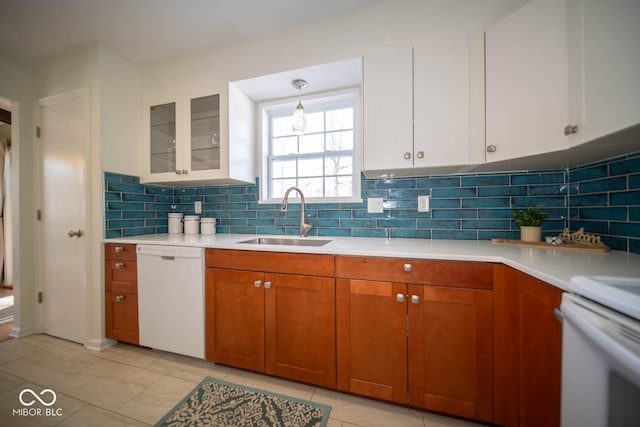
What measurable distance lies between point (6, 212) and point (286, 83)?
191 inches

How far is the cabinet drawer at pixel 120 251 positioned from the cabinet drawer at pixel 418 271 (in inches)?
66.5

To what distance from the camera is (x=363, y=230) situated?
1954mm

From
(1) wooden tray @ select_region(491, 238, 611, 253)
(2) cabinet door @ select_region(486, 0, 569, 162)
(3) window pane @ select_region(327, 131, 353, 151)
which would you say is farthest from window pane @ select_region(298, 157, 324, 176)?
(1) wooden tray @ select_region(491, 238, 611, 253)

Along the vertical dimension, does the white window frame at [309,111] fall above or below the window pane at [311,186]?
above

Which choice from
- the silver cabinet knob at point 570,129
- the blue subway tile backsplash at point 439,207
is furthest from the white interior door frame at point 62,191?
the silver cabinet knob at point 570,129

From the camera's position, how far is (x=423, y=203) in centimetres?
180

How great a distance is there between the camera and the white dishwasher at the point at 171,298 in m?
1.68

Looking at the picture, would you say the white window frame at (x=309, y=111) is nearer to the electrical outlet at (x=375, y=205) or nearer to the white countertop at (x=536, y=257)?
the electrical outlet at (x=375, y=205)

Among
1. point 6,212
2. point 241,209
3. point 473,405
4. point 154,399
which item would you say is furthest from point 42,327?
point 473,405

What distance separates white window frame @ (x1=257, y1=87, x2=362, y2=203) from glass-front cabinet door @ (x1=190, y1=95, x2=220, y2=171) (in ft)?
1.35

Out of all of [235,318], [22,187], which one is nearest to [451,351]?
[235,318]

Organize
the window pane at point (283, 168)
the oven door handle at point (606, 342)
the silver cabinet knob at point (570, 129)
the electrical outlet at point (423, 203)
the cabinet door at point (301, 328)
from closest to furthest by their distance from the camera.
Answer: the oven door handle at point (606, 342)
the silver cabinet knob at point (570, 129)
the cabinet door at point (301, 328)
the electrical outlet at point (423, 203)
the window pane at point (283, 168)

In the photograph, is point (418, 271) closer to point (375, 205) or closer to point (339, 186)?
point (375, 205)

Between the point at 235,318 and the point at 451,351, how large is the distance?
132 cm
